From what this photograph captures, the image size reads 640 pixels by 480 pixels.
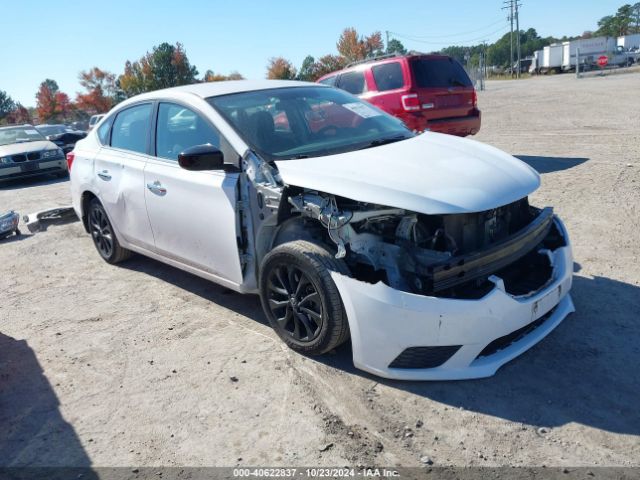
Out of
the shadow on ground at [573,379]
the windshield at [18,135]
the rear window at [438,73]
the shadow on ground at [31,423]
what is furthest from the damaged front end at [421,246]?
the windshield at [18,135]

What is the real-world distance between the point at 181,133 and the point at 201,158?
0.86 meters

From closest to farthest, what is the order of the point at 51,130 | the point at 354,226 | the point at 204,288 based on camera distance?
the point at 354,226 → the point at 204,288 → the point at 51,130

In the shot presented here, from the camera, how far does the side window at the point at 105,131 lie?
18.2ft

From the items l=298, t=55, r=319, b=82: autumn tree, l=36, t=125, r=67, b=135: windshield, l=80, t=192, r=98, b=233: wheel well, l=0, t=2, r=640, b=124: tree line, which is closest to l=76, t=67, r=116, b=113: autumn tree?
l=0, t=2, r=640, b=124: tree line

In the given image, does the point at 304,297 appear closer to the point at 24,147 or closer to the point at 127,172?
the point at 127,172

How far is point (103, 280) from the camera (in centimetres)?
554

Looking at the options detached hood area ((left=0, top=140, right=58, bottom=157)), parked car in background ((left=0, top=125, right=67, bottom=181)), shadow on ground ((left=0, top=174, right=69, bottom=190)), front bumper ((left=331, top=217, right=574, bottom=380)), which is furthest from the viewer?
shadow on ground ((left=0, top=174, right=69, bottom=190))

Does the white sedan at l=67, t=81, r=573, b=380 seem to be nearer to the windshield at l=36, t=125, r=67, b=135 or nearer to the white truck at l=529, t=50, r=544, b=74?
the windshield at l=36, t=125, r=67, b=135

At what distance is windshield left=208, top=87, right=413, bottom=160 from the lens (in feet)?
13.0

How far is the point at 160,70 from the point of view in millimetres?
55562

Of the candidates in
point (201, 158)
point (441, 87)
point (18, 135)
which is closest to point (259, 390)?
point (201, 158)

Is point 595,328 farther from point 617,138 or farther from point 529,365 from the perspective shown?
point 617,138

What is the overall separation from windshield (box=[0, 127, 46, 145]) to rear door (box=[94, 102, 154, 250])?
32.5 feet

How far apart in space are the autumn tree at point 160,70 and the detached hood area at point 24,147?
44151 mm
